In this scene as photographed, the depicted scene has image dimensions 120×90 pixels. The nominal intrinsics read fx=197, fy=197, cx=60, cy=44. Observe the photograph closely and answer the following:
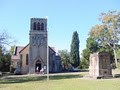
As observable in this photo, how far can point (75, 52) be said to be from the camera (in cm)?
8675

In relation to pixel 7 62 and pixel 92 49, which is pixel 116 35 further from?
pixel 7 62

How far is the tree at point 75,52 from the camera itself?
85938mm

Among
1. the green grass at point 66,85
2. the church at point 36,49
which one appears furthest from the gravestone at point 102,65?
the church at point 36,49

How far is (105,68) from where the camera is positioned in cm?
3166

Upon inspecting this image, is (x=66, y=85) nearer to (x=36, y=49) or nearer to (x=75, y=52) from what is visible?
(x=36, y=49)

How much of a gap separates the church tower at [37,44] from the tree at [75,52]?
2671cm

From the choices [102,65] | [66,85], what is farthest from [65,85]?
[102,65]

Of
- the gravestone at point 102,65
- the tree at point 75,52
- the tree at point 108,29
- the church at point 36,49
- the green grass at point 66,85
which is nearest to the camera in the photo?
the green grass at point 66,85

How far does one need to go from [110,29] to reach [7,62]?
37430mm

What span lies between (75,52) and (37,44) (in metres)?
29.3

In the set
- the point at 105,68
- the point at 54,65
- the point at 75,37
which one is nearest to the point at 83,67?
the point at 75,37

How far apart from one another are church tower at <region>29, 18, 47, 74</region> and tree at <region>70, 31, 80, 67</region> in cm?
2671

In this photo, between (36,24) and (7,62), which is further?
(7,62)

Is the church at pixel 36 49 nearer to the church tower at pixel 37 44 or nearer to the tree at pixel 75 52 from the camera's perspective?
the church tower at pixel 37 44
